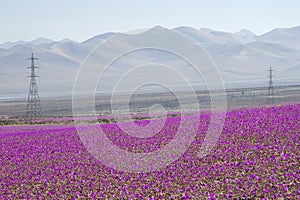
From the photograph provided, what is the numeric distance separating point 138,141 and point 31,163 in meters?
Result: 3.89

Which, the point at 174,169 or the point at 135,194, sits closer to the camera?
the point at 135,194

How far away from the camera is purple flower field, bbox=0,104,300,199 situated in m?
9.66

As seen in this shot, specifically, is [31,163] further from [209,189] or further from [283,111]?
[283,111]

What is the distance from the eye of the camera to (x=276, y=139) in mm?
13609

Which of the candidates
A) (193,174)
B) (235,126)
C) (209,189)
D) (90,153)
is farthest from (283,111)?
(209,189)

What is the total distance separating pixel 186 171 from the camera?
11594 millimetres

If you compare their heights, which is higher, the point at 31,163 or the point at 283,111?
the point at 283,111

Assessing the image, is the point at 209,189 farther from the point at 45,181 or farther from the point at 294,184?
the point at 45,181

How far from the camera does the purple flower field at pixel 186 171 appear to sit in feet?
31.7

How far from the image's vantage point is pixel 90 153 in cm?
1595

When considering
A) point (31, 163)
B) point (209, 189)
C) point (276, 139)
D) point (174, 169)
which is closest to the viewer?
point (209, 189)

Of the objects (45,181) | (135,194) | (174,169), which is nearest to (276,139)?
(174,169)

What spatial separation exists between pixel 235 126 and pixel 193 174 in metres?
6.34

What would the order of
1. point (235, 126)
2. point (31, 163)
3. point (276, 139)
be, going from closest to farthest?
point (276, 139) → point (31, 163) → point (235, 126)
